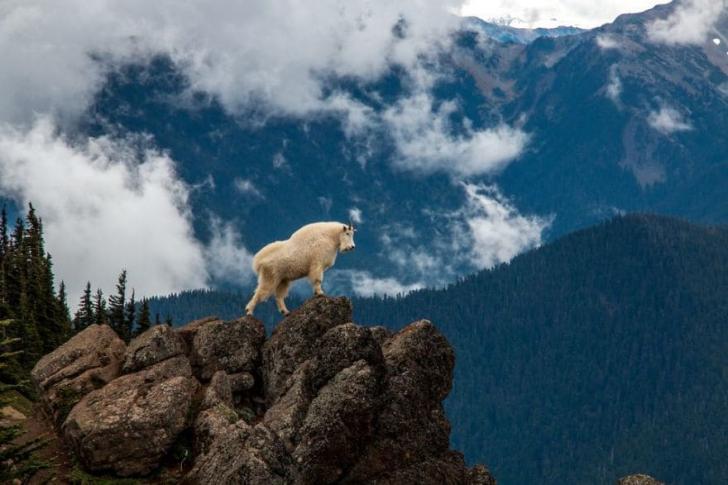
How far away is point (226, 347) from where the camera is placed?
153 feet

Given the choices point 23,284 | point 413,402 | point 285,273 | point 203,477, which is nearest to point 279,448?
point 203,477

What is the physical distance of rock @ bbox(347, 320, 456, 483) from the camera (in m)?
38.9

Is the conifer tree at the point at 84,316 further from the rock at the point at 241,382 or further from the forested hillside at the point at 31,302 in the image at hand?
the rock at the point at 241,382

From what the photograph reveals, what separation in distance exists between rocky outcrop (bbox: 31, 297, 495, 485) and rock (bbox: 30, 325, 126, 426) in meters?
0.45

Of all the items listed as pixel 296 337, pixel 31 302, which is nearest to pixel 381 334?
pixel 296 337

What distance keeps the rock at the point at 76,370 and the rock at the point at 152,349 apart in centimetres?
71

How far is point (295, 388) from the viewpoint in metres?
41.0

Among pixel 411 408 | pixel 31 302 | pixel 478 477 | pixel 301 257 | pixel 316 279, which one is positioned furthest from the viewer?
pixel 31 302

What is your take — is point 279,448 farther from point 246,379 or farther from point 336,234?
point 336,234

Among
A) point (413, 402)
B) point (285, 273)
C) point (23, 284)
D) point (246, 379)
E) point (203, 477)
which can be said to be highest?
point (23, 284)

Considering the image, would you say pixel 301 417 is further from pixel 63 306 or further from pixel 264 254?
pixel 63 306

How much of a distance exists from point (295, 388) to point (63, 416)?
10414mm

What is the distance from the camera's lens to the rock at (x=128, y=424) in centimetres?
3894

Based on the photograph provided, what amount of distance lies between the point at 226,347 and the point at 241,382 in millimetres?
2027
